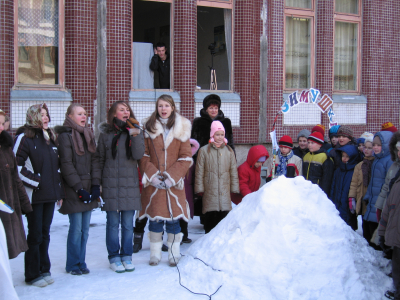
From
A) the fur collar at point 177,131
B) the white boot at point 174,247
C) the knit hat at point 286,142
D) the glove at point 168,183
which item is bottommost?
the white boot at point 174,247

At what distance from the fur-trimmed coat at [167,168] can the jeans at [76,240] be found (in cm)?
65

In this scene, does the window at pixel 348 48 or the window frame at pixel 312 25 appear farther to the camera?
the window at pixel 348 48

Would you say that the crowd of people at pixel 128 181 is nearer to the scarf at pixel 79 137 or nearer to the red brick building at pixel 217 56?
the scarf at pixel 79 137

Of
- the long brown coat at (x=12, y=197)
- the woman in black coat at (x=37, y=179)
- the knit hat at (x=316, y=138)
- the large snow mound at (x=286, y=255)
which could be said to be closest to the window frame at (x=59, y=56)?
the woman in black coat at (x=37, y=179)

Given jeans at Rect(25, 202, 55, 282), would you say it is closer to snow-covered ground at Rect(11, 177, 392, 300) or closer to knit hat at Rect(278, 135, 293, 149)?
snow-covered ground at Rect(11, 177, 392, 300)

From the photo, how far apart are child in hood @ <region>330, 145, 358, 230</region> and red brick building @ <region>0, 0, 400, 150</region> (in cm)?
410

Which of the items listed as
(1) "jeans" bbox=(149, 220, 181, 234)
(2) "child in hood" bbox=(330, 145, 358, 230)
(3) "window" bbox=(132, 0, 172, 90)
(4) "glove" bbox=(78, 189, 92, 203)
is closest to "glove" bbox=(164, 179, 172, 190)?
(1) "jeans" bbox=(149, 220, 181, 234)

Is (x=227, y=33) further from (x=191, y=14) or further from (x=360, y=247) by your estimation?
(x=360, y=247)

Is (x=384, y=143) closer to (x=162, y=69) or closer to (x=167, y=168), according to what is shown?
(x=167, y=168)

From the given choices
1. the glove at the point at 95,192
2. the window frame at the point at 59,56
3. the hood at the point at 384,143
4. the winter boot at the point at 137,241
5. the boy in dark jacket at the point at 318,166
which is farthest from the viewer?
the window frame at the point at 59,56

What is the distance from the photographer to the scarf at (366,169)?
5668mm

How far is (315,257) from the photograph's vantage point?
416 centimetres

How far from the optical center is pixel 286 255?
4.13 metres

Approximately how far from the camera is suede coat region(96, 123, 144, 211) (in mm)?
4637
